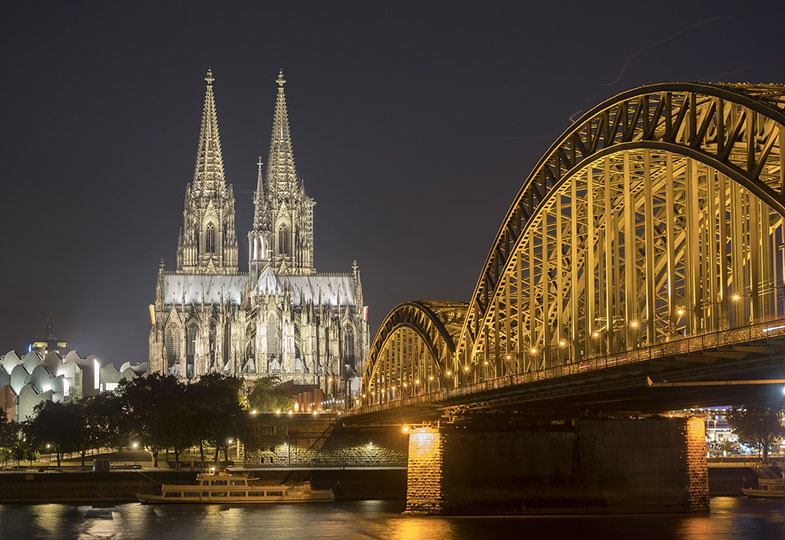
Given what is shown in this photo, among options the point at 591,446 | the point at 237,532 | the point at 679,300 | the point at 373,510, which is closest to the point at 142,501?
the point at 373,510

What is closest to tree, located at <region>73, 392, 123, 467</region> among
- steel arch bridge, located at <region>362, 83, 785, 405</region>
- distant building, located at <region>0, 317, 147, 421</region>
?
distant building, located at <region>0, 317, 147, 421</region>

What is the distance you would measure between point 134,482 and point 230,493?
31.5ft

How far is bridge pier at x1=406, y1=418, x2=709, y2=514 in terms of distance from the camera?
7062 cm

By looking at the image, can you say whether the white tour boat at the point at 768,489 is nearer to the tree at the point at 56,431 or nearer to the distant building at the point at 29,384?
the tree at the point at 56,431

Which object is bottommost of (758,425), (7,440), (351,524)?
(351,524)

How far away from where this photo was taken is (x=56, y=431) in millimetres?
133250

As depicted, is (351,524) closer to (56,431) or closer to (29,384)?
(56,431)

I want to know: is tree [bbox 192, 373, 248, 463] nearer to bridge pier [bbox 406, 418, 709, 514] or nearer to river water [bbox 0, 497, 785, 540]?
river water [bbox 0, 497, 785, 540]

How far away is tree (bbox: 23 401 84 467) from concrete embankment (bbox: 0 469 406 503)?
27257mm

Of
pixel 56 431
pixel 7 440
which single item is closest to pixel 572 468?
pixel 56 431

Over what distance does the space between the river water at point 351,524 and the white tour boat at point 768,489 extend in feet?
17.8

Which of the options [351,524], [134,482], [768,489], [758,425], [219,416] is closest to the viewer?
[351,524]

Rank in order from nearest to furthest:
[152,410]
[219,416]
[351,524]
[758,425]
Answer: [351,524]
[219,416]
[152,410]
[758,425]

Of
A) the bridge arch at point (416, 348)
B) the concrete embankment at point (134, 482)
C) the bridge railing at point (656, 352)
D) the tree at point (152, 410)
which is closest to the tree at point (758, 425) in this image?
the bridge arch at point (416, 348)
